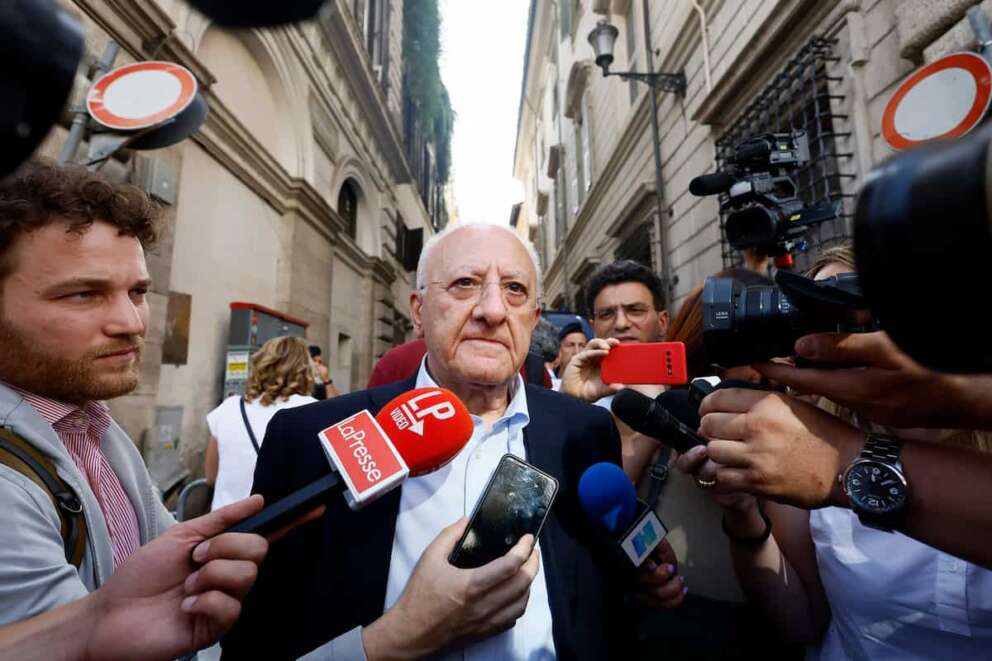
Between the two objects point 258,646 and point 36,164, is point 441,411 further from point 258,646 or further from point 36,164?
point 36,164

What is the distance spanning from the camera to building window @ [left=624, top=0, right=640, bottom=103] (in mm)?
10001

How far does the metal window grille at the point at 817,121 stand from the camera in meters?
4.42

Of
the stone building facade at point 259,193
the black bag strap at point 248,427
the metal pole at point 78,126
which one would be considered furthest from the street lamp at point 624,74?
the black bag strap at point 248,427

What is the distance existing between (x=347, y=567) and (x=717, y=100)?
6.54m

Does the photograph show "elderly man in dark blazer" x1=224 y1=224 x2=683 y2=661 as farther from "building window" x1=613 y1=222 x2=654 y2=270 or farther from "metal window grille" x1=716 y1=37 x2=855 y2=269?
"building window" x1=613 y1=222 x2=654 y2=270

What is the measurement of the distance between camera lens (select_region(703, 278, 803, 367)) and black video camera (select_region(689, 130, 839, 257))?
137cm

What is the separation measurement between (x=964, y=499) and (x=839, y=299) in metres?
0.45

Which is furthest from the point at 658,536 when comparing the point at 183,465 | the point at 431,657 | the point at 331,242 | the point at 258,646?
the point at 331,242

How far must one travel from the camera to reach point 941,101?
8.45ft

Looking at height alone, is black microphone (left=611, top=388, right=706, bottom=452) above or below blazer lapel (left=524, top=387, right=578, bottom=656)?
above

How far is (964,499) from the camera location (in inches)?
35.3

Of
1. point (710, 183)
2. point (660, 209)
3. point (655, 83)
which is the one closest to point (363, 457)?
point (710, 183)

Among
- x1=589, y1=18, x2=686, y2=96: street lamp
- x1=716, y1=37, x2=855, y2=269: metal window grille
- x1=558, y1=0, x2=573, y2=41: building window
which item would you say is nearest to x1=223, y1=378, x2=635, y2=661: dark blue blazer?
x1=716, y1=37, x2=855, y2=269: metal window grille

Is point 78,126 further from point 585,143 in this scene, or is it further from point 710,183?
point 585,143
